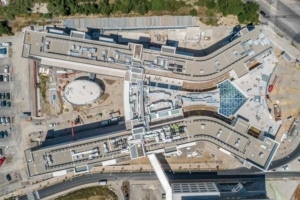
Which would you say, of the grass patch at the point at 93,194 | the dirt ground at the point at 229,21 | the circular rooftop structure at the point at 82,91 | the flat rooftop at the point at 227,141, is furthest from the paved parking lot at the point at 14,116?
the dirt ground at the point at 229,21

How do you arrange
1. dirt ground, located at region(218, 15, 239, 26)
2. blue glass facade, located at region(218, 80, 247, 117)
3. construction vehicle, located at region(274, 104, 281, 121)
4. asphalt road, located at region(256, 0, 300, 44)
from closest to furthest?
blue glass facade, located at region(218, 80, 247, 117), construction vehicle, located at region(274, 104, 281, 121), asphalt road, located at region(256, 0, 300, 44), dirt ground, located at region(218, 15, 239, 26)

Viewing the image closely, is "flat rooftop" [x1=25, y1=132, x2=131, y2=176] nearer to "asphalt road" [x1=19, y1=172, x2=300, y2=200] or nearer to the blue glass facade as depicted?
"asphalt road" [x1=19, y1=172, x2=300, y2=200]

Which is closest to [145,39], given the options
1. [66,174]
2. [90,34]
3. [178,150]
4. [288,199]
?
[90,34]

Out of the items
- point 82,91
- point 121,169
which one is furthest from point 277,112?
point 82,91

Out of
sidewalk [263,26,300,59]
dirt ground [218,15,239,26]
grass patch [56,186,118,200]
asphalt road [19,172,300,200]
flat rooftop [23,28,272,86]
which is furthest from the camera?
dirt ground [218,15,239,26]

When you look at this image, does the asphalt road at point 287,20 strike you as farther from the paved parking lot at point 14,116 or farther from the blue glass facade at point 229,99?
the paved parking lot at point 14,116

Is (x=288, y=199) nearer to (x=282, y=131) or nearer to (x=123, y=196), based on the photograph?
(x=282, y=131)

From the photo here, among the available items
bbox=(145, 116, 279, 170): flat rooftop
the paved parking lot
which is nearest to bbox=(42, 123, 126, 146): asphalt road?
the paved parking lot
